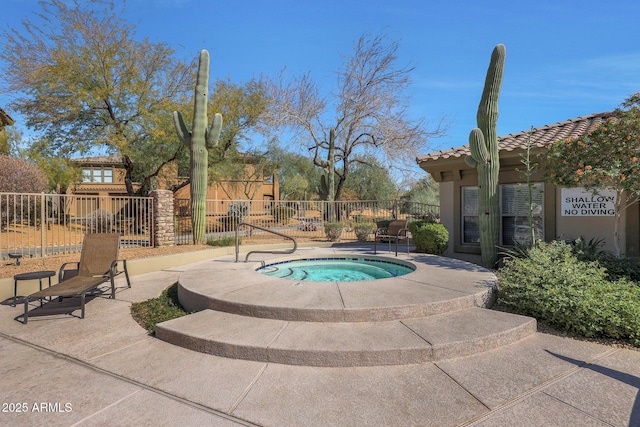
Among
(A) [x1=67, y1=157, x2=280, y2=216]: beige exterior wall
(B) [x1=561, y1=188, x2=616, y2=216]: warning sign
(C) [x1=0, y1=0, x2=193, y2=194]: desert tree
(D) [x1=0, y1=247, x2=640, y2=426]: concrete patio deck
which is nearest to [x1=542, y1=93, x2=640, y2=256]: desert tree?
(B) [x1=561, y1=188, x2=616, y2=216]: warning sign

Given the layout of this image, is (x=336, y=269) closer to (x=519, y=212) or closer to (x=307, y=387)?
(x=519, y=212)

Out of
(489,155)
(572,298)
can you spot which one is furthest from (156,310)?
(489,155)

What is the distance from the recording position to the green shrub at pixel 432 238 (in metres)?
9.69

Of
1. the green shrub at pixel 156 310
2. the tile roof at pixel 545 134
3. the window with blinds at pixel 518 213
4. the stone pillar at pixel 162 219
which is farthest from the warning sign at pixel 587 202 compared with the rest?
the stone pillar at pixel 162 219

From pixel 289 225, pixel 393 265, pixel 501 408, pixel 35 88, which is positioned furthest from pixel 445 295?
pixel 35 88

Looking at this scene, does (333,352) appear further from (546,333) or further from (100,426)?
(546,333)

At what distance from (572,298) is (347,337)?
125 inches

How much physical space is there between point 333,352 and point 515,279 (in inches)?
138

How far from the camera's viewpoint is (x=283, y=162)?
32812mm

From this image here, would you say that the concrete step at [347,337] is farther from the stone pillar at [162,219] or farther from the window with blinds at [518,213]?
the stone pillar at [162,219]

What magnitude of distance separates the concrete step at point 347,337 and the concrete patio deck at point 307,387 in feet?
0.28

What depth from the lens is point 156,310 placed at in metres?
5.16

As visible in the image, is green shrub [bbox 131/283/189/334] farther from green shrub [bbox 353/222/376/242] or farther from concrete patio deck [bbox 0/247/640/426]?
green shrub [bbox 353/222/376/242]

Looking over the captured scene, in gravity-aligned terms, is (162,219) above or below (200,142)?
below
